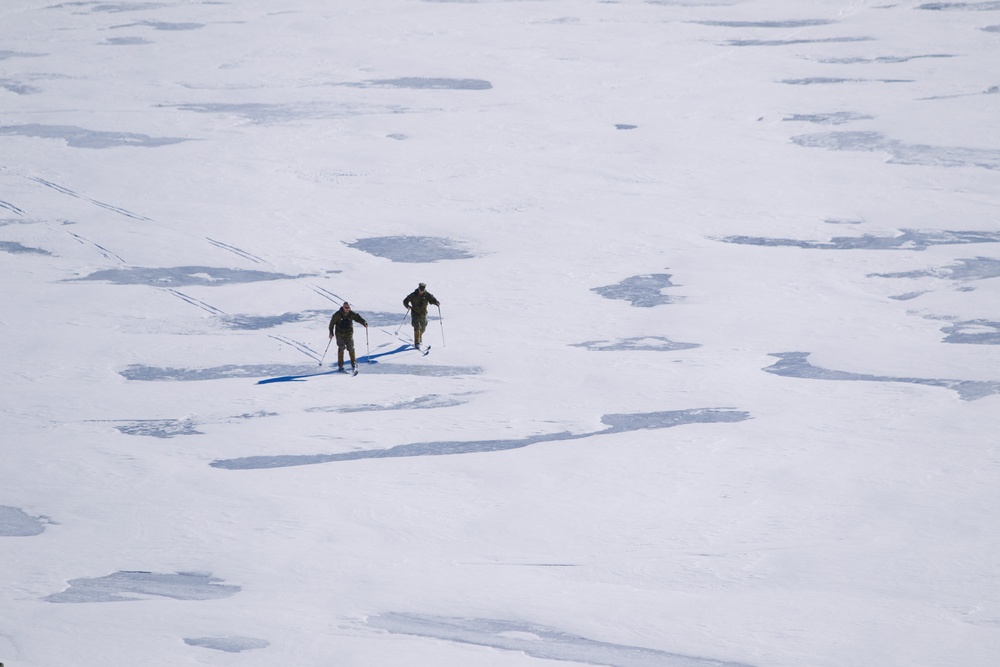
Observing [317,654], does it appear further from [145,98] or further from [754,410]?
[145,98]

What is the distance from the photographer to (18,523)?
32.3 ft

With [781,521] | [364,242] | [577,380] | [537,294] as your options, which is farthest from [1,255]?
[781,521]

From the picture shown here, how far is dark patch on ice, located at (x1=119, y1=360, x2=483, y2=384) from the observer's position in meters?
13.0

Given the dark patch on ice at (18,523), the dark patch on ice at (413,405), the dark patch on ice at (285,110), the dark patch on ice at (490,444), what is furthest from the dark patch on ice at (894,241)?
the dark patch on ice at (18,523)

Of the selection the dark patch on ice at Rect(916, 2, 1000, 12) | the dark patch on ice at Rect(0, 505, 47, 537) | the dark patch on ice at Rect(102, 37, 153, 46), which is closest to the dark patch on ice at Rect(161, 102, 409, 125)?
the dark patch on ice at Rect(102, 37, 153, 46)

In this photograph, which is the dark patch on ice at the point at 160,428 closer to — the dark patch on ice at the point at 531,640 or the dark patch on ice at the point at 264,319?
the dark patch on ice at the point at 264,319

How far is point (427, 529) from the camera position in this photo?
9.83m

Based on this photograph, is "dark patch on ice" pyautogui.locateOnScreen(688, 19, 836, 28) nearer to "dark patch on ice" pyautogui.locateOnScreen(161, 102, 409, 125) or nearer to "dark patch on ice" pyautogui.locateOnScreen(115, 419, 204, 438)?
"dark patch on ice" pyautogui.locateOnScreen(161, 102, 409, 125)

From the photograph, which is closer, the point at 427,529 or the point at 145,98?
the point at 427,529

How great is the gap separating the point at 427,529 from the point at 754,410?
4.16m

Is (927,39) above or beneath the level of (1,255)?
above

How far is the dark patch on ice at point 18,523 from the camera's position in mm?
9680

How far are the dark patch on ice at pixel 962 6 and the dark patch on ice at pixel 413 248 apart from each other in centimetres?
1757

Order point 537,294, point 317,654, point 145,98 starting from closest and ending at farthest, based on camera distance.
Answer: point 317,654 < point 537,294 < point 145,98
